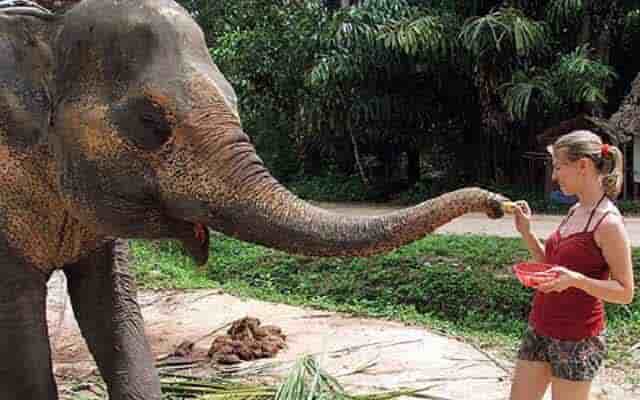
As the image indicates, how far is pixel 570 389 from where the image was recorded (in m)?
2.42

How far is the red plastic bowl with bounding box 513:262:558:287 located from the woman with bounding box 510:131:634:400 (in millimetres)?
79

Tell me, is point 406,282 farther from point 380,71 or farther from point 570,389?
point 380,71

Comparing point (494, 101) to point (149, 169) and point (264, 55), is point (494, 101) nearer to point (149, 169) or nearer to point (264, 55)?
point (264, 55)

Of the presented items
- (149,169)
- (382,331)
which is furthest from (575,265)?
(382,331)

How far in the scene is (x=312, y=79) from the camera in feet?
41.7

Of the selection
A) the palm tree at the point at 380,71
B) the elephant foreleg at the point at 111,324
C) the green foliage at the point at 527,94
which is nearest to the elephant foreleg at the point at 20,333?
the elephant foreleg at the point at 111,324

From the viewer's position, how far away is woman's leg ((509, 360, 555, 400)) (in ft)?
8.34

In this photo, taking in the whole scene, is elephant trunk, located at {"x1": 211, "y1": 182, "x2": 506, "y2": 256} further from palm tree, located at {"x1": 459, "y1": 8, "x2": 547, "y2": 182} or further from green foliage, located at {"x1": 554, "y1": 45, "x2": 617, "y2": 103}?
palm tree, located at {"x1": 459, "y1": 8, "x2": 547, "y2": 182}

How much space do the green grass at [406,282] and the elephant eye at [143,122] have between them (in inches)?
151

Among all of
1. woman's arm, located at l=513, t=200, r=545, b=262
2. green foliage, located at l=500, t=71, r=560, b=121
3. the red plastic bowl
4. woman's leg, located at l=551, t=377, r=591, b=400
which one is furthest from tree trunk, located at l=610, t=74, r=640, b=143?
the red plastic bowl

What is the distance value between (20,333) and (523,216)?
4.63 feet

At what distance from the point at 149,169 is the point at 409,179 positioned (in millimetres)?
13627

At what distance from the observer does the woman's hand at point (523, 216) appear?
2.21 m

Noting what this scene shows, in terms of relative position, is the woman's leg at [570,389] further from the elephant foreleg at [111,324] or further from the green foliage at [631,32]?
the green foliage at [631,32]
